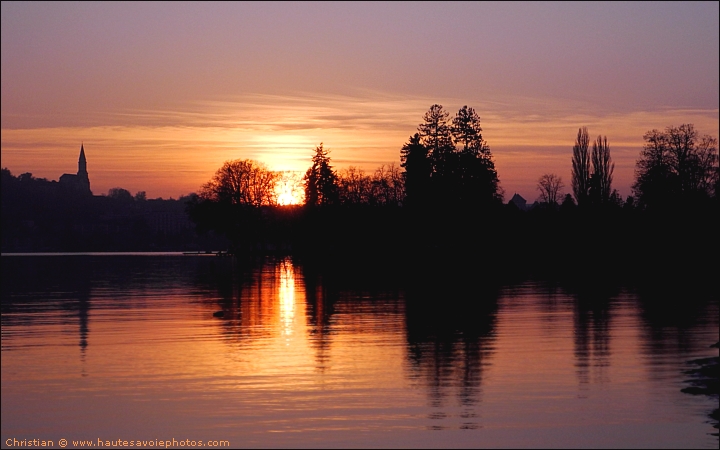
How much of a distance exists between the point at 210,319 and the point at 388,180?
97484 millimetres

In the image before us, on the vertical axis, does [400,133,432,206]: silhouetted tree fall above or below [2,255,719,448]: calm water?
above

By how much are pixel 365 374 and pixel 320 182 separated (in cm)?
11415

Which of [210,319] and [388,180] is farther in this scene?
[388,180]

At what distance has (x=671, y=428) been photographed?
13.8 m

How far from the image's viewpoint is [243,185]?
145m

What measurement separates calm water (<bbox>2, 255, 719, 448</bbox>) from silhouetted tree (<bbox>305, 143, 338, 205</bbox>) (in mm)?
95473

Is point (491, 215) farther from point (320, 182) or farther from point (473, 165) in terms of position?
point (320, 182)

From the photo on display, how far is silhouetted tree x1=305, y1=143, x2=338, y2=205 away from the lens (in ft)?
429

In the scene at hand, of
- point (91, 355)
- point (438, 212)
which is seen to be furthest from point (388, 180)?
point (91, 355)

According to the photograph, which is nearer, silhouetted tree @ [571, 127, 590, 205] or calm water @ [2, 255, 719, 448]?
calm water @ [2, 255, 719, 448]

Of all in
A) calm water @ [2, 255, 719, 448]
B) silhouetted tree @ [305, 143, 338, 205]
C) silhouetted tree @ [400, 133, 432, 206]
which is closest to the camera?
calm water @ [2, 255, 719, 448]

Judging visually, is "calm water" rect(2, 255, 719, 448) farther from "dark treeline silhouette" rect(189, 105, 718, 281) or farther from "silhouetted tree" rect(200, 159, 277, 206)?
"silhouetted tree" rect(200, 159, 277, 206)

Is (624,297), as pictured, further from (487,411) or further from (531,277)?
(487,411)

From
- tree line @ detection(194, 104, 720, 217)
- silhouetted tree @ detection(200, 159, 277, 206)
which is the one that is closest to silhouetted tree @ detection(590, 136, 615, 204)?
tree line @ detection(194, 104, 720, 217)
